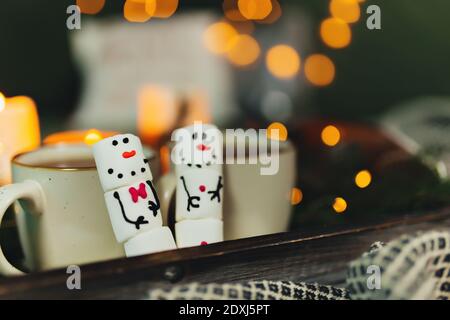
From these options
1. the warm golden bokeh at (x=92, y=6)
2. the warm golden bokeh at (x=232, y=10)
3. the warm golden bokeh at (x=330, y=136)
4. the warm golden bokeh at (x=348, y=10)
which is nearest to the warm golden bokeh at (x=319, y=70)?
the warm golden bokeh at (x=348, y=10)

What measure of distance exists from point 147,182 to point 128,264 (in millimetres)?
103

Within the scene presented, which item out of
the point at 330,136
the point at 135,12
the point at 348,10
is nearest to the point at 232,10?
the point at 135,12

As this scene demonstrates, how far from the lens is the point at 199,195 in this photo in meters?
0.57

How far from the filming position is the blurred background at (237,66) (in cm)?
135

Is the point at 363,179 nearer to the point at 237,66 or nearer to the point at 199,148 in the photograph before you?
the point at 199,148

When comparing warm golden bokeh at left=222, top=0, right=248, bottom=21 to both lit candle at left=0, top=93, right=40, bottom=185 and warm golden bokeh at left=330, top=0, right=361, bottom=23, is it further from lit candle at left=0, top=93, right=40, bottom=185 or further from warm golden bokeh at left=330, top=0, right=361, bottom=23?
lit candle at left=0, top=93, right=40, bottom=185

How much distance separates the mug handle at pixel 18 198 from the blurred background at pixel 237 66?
0.55 m

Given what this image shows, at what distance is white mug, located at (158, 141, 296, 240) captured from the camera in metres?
0.62

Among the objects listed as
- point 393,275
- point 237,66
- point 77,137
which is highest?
point 237,66

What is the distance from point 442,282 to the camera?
58 cm

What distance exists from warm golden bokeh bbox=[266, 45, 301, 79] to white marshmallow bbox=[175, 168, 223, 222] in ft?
5.75

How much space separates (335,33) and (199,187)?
164cm

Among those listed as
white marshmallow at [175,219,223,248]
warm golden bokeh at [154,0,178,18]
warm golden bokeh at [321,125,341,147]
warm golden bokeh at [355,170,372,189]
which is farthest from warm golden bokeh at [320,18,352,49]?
white marshmallow at [175,219,223,248]
